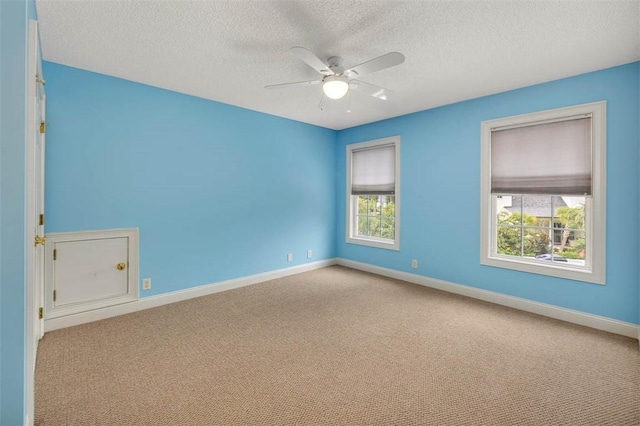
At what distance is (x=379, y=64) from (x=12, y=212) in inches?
93.6

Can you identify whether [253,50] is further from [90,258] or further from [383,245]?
[383,245]

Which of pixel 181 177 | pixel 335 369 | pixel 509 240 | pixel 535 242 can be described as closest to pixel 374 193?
pixel 509 240

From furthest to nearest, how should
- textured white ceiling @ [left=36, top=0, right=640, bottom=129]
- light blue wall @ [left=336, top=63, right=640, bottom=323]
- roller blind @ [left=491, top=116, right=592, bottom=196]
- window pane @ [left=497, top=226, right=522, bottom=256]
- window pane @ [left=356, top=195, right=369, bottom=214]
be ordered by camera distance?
window pane @ [left=356, top=195, right=369, bottom=214] → window pane @ [left=497, top=226, right=522, bottom=256] → roller blind @ [left=491, top=116, right=592, bottom=196] → light blue wall @ [left=336, top=63, right=640, bottom=323] → textured white ceiling @ [left=36, top=0, right=640, bottom=129]

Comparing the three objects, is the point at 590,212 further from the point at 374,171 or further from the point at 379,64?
the point at 374,171

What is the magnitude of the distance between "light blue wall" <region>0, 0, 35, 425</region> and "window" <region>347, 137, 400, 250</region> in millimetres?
4310

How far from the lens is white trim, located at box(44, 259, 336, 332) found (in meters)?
3.03

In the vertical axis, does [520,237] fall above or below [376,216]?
below

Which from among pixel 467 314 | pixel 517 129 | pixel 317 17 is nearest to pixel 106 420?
pixel 317 17

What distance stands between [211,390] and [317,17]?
106 inches

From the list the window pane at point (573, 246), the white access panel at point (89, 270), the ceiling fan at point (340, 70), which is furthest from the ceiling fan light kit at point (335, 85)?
the window pane at point (573, 246)

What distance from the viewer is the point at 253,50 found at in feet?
8.83

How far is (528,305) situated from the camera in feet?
11.5

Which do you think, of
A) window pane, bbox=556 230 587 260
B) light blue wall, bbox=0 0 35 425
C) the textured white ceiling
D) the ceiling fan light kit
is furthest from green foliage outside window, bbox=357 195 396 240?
light blue wall, bbox=0 0 35 425

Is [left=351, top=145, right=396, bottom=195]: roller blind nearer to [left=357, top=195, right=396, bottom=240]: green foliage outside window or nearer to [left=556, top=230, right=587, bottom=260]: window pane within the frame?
[left=357, top=195, right=396, bottom=240]: green foliage outside window
